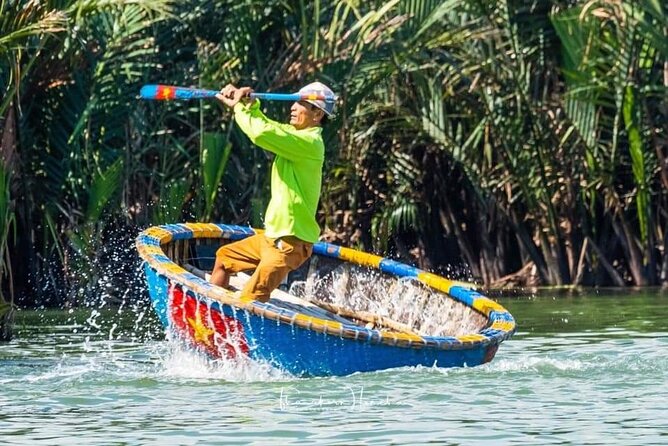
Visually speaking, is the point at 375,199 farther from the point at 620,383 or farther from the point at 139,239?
the point at 620,383

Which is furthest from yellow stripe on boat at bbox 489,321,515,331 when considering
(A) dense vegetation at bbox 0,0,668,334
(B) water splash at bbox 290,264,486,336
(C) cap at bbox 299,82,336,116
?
(A) dense vegetation at bbox 0,0,668,334

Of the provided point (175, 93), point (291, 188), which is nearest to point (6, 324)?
point (175, 93)

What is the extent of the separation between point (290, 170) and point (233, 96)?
564mm

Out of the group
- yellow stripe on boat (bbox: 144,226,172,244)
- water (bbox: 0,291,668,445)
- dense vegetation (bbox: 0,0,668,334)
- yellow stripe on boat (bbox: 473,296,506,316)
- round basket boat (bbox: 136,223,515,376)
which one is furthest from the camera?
dense vegetation (bbox: 0,0,668,334)

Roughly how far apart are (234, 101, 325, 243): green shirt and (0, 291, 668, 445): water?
945 millimetres

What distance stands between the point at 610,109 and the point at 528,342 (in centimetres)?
625

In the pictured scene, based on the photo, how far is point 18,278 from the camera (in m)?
16.4

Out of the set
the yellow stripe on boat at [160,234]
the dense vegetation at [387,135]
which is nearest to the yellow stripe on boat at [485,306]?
the yellow stripe on boat at [160,234]

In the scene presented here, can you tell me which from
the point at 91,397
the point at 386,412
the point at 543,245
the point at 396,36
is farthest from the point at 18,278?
the point at 386,412

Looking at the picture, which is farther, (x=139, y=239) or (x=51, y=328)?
(x=51, y=328)

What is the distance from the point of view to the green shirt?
10359 mm

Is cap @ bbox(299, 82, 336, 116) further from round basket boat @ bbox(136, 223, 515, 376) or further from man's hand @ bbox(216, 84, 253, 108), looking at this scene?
round basket boat @ bbox(136, 223, 515, 376)

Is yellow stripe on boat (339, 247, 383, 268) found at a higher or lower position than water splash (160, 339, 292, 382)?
higher

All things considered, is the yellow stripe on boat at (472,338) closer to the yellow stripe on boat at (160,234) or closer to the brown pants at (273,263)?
the brown pants at (273,263)
